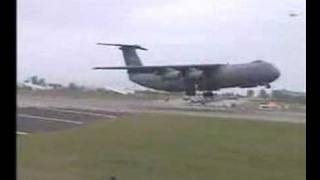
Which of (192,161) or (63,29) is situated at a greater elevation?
(63,29)

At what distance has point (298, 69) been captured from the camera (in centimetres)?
138

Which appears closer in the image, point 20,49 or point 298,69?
point 298,69

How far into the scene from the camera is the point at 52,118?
60.4 inches

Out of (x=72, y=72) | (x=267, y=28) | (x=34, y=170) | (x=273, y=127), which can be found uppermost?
(x=267, y=28)

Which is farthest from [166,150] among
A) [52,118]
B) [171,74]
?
[52,118]

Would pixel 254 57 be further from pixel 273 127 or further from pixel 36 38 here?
pixel 36 38

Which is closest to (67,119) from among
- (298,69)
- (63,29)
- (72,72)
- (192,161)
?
(72,72)

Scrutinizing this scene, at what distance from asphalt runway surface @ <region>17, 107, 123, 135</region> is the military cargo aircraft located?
13cm

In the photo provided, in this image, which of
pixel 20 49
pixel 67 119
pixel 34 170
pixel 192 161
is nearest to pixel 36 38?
pixel 20 49

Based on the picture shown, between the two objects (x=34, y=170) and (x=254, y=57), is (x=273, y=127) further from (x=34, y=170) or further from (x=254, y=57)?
(x=34, y=170)

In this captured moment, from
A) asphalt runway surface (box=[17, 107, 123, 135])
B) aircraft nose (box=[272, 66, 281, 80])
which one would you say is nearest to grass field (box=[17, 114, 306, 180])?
asphalt runway surface (box=[17, 107, 123, 135])

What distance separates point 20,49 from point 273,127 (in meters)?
0.68

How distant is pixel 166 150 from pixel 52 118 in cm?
32

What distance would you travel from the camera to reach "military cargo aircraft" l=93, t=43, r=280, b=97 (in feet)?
4.65
